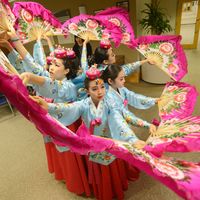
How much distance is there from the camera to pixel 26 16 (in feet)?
5.93

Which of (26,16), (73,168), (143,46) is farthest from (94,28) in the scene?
(73,168)

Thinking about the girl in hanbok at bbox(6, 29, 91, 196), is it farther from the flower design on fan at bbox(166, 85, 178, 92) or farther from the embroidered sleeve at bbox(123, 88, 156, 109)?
the flower design on fan at bbox(166, 85, 178, 92)

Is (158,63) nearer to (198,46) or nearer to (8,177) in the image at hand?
(8,177)

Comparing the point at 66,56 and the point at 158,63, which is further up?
the point at 66,56

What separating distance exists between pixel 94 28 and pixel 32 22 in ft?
1.82

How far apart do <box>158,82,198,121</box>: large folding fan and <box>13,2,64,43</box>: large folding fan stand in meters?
1.15

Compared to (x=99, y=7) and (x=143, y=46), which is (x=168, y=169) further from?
(x=99, y=7)

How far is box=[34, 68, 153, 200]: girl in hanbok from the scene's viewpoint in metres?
1.26

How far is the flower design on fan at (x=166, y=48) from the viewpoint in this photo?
172 centimetres

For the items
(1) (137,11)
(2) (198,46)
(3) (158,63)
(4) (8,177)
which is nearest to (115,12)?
(3) (158,63)

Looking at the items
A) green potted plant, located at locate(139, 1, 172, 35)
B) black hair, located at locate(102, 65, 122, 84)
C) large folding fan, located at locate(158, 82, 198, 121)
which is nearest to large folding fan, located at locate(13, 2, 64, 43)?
black hair, located at locate(102, 65, 122, 84)

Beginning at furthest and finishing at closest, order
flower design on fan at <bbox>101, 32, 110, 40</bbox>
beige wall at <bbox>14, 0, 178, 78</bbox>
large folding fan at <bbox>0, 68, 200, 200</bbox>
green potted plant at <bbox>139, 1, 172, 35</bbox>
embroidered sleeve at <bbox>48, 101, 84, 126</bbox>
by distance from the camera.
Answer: beige wall at <bbox>14, 0, 178, 78</bbox>, green potted plant at <bbox>139, 1, 172, 35</bbox>, flower design on fan at <bbox>101, 32, 110, 40</bbox>, embroidered sleeve at <bbox>48, 101, 84, 126</bbox>, large folding fan at <bbox>0, 68, 200, 200</bbox>

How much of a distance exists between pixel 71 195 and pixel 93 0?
297cm

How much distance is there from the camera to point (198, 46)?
17.0 ft
